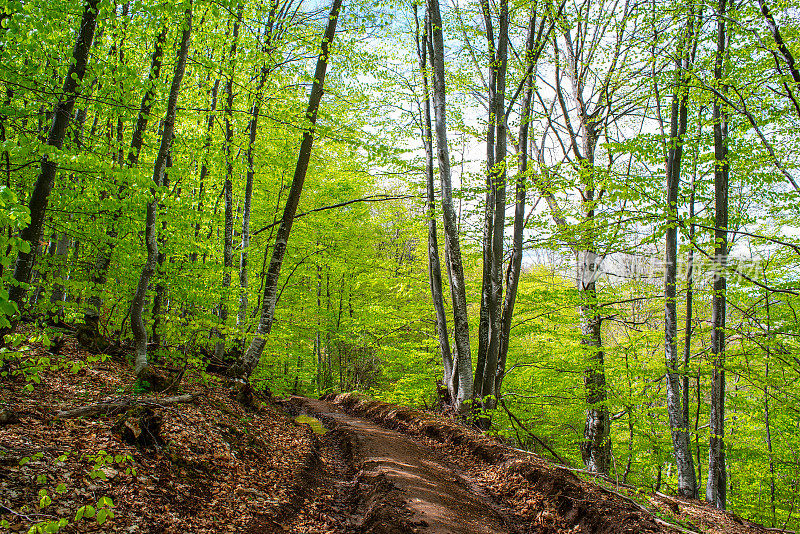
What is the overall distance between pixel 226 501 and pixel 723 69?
11082mm

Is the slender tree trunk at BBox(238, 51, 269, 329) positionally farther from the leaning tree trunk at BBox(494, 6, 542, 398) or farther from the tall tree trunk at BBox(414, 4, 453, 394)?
the leaning tree trunk at BBox(494, 6, 542, 398)

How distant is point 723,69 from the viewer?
8.25m

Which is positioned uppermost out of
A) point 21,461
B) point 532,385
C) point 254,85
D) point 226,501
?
point 254,85

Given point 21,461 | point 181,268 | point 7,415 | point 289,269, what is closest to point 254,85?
point 181,268

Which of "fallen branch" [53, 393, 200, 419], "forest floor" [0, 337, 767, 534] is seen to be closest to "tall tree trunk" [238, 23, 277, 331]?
"forest floor" [0, 337, 767, 534]

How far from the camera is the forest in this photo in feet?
18.5

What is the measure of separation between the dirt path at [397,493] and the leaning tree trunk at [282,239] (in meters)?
2.27

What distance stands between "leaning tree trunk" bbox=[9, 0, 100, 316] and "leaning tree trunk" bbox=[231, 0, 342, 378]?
3.65m

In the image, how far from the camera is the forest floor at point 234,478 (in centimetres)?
325

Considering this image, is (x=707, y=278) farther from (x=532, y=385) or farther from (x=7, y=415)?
(x=7, y=415)

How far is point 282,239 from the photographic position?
8508mm

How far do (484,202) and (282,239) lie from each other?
4.84 meters

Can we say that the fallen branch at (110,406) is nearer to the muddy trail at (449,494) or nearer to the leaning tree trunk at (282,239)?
the muddy trail at (449,494)

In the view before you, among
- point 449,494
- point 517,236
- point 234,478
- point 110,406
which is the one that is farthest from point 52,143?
point 517,236
